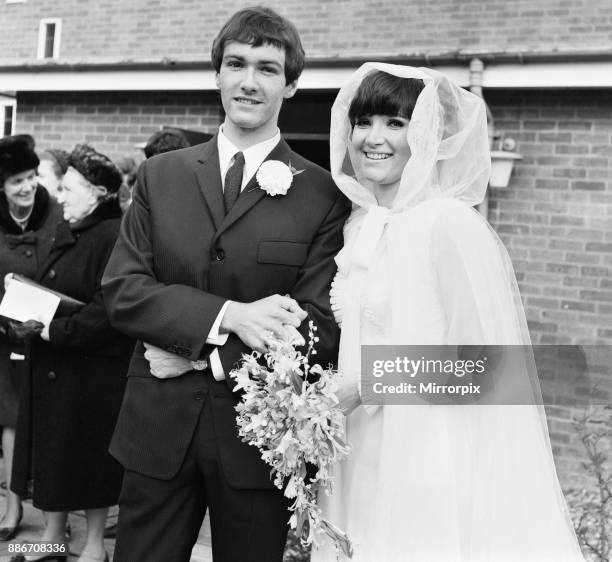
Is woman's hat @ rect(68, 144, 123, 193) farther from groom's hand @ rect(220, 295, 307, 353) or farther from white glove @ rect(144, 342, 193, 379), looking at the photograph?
groom's hand @ rect(220, 295, 307, 353)

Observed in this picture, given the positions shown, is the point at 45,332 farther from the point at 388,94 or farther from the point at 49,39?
the point at 49,39

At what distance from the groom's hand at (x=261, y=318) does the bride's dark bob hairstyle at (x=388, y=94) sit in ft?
2.31

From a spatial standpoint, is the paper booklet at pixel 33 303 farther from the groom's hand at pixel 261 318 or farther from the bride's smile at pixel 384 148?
the bride's smile at pixel 384 148

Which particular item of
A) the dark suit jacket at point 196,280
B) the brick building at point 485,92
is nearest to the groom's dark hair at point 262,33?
the dark suit jacket at point 196,280

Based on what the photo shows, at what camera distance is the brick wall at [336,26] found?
6.63 m

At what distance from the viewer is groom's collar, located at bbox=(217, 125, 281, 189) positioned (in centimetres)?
275

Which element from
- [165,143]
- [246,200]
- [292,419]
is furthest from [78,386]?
[292,419]

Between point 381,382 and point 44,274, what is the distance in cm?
226

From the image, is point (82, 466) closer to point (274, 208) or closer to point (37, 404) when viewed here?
point (37, 404)

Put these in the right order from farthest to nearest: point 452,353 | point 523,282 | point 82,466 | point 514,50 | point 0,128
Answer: point 0,128 → point 523,282 → point 514,50 → point 82,466 → point 452,353

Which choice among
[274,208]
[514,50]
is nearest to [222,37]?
[274,208]

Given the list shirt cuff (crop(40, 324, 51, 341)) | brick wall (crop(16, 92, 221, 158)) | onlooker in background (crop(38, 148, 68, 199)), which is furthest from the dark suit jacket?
brick wall (crop(16, 92, 221, 158))

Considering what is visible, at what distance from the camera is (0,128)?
9.07 metres

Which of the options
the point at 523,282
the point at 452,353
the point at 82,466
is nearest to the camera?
the point at 452,353
